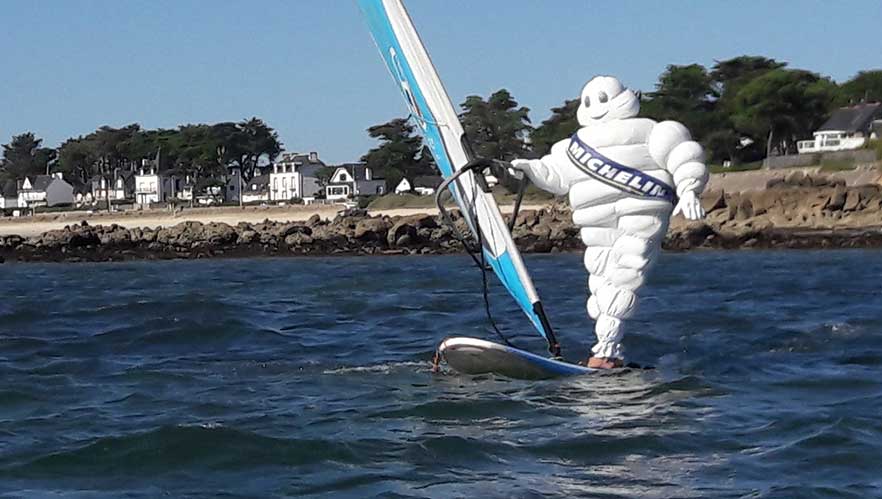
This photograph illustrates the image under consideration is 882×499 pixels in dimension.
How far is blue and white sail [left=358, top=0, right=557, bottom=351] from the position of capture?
26.0ft

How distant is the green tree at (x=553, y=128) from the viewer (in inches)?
2717

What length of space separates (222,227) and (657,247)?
31.7 m

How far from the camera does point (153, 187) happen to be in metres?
104

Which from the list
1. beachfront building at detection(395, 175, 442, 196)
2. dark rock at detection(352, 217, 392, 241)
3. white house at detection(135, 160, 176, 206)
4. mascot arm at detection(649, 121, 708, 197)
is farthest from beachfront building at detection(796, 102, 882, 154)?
mascot arm at detection(649, 121, 708, 197)

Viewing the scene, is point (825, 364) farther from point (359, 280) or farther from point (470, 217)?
point (359, 280)

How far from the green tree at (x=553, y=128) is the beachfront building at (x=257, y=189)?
26997 mm

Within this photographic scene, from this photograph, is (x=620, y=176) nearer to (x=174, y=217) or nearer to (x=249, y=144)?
(x=174, y=217)

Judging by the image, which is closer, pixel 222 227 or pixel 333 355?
pixel 333 355

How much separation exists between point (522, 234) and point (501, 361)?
88.8ft

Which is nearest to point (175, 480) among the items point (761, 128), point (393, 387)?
point (393, 387)

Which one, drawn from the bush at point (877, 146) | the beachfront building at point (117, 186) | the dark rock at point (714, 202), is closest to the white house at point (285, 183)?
the beachfront building at point (117, 186)

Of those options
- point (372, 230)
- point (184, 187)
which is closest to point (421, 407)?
point (372, 230)

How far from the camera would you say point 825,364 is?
889 centimetres

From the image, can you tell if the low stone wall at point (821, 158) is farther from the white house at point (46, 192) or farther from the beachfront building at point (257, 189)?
the white house at point (46, 192)
